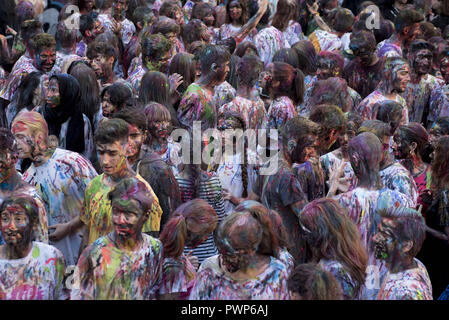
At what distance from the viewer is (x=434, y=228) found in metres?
6.35

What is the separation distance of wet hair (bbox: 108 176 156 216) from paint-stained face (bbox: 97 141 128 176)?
0.41m

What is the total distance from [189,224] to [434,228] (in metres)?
2.21

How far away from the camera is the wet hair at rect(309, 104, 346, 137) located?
7.14m

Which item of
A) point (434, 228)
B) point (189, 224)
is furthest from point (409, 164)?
point (189, 224)

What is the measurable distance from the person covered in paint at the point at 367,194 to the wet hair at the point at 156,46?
3.42 m

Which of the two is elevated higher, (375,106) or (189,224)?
(375,106)

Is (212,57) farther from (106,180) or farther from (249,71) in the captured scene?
(106,180)

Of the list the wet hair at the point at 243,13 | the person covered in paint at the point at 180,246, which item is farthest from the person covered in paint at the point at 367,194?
the wet hair at the point at 243,13

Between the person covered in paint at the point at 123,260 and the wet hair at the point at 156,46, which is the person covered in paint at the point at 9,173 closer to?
the person covered in paint at the point at 123,260

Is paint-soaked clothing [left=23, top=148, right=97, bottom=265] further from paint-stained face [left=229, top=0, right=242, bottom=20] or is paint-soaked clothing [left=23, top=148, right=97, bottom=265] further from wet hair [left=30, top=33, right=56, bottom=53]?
paint-stained face [left=229, top=0, right=242, bottom=20]

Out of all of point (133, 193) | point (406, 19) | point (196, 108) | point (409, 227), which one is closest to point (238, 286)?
point (133, 193)

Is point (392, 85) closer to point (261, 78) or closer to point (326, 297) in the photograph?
point (261, 78)

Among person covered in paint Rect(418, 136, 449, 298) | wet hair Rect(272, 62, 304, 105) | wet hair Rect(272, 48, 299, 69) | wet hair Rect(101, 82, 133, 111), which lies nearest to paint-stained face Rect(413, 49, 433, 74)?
wet hair Rect(272, 48, 299, 69)

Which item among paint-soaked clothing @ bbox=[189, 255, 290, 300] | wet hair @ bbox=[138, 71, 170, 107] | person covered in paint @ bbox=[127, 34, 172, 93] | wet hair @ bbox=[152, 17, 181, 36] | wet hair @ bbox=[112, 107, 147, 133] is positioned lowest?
paint-soaked clothing @ bbox=[189, 255, 290, 300]
